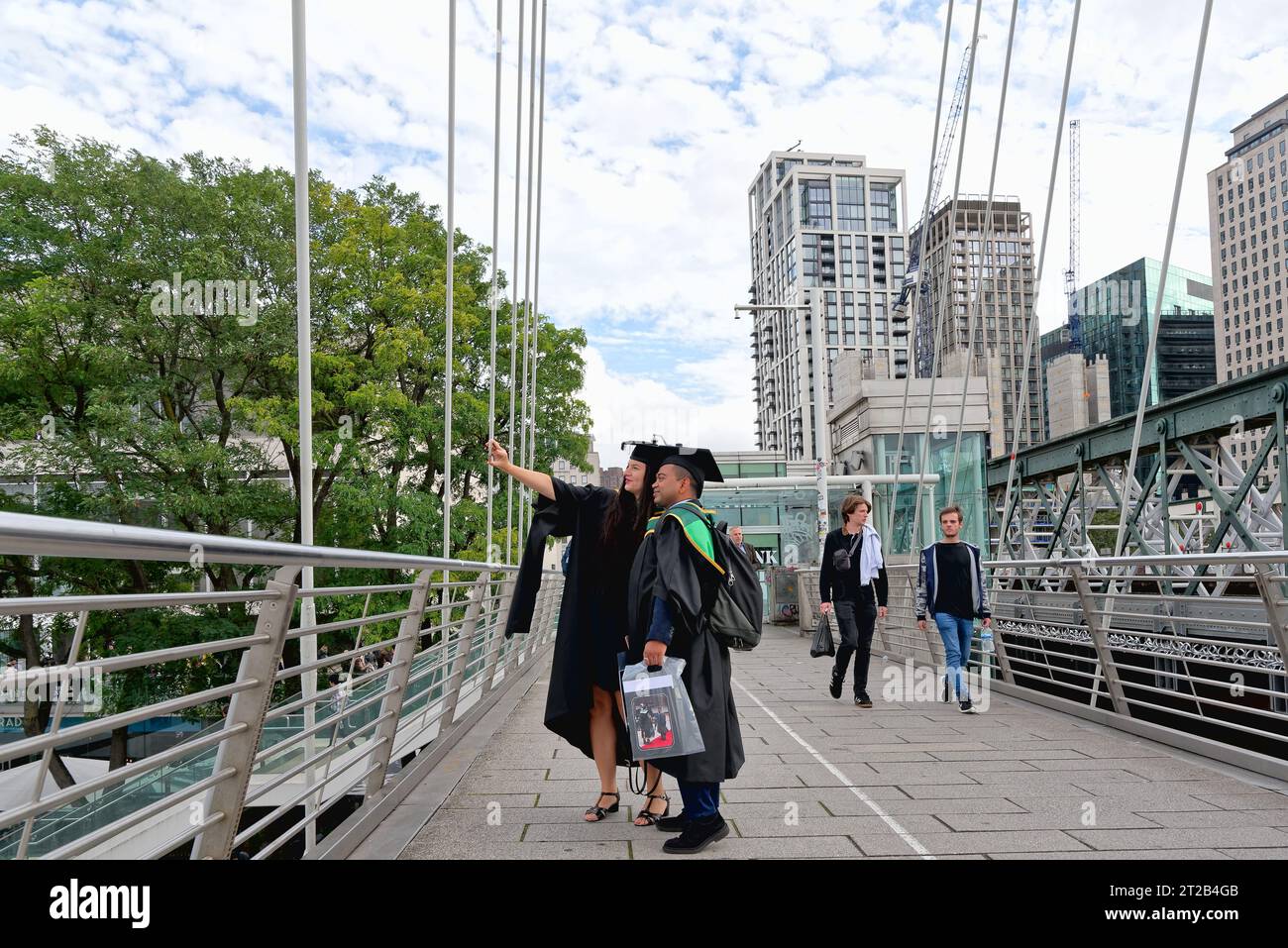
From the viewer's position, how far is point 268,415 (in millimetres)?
22453

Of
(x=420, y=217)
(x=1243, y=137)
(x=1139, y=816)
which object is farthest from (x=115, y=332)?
(x=1243, y=137)

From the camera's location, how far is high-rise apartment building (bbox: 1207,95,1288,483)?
847 inches

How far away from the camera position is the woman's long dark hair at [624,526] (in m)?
5.11

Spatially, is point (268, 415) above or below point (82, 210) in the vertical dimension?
below

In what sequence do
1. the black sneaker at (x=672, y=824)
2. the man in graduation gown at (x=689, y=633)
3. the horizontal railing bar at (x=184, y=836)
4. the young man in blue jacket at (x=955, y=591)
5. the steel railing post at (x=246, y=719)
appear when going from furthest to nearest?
the young man in blue jacket at (x=955, y=591)
the black sneaker at (x=672, y=824)
the man in graduation gown at (x=689, y=633)
the steel railing post at (x=246, y=719)
the horizontal railing bar at (x=184, y=836)

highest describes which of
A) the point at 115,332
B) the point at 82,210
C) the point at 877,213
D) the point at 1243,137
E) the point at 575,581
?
the point at 877,213

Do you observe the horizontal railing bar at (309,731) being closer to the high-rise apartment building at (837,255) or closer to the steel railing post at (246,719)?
the steel railing post at (246,719)

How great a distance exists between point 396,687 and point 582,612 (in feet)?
3.55

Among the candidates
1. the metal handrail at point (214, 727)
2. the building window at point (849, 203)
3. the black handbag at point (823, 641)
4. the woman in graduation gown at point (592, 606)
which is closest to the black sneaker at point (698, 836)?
the woman in graduation gown at point (592, 606)

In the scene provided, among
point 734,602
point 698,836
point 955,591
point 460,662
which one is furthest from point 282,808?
point 955,591

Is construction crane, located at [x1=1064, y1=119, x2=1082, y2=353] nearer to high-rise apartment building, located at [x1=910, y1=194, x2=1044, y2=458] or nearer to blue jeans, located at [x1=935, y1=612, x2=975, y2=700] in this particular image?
high-rise apartment building, located at [x1=910, y1=194, x2=1044, y2=458]

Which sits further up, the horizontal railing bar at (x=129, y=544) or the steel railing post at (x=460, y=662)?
the horizontal railing bar at (x=129, y=544)
